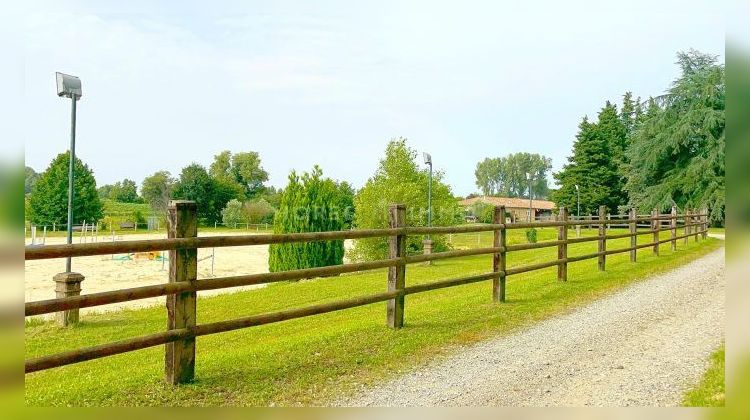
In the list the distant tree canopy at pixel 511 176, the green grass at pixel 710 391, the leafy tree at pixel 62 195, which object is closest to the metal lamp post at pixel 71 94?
the green grass at pixel 710 391

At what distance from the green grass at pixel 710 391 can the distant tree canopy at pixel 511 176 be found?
75522 millimetres

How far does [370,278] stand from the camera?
16.7 metres

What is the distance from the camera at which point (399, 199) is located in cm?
2364

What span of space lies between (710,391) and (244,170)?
66110 mm

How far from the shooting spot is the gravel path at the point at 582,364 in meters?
4.10

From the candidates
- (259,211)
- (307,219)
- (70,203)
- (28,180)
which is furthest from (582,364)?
(259,211)

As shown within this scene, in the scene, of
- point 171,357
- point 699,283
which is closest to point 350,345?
point 171,357

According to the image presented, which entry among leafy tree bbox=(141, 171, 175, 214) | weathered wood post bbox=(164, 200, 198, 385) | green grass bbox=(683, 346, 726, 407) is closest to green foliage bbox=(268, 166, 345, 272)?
weathered wood post bbox=(164, 200, 198, 385)

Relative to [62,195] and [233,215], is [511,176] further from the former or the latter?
[62,195]

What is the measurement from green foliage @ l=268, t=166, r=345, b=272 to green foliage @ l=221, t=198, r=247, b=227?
1340 inches

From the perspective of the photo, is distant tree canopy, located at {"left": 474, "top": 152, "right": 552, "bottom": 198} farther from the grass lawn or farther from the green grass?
the green grass

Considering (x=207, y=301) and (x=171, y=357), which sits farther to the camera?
(x=207, y=301)
